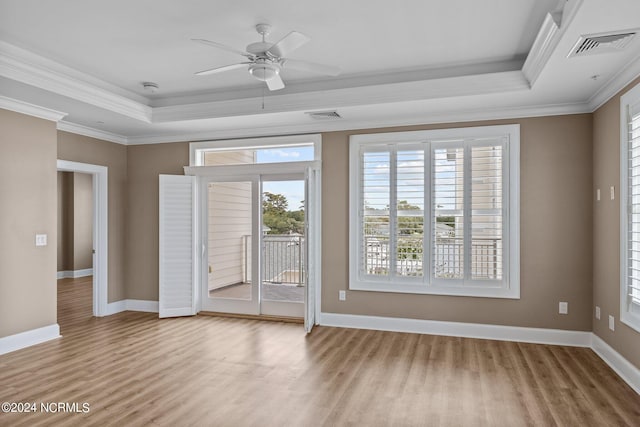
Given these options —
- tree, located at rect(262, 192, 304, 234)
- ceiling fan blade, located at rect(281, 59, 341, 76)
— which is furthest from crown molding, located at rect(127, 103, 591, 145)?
ceiling fan blade, located at rect(281, 59, 341, 76)

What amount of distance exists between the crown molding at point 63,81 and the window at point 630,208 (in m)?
5.06

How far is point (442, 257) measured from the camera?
16.0ft

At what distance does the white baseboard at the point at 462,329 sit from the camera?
4465 millimetres

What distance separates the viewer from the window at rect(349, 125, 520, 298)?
4.68m

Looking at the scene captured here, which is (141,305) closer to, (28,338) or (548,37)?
(28,338)

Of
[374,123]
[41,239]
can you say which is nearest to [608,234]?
[374,123]

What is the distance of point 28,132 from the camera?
445 cm

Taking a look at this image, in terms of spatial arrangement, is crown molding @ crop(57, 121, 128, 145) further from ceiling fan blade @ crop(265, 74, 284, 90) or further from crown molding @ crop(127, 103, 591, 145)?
ceiling fan blade @ crop(265, 74, 284, 90)

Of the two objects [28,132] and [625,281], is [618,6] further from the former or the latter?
[28,132]

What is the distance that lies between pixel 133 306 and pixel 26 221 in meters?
2.21

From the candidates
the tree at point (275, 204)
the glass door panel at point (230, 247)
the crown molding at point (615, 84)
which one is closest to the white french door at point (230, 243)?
the glass door panel at point (230, 247)

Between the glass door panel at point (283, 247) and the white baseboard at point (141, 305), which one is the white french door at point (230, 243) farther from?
the white baseboard at point (141, 305)

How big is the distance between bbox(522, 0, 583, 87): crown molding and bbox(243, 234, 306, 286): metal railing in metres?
3.17

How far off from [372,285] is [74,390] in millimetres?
3248
